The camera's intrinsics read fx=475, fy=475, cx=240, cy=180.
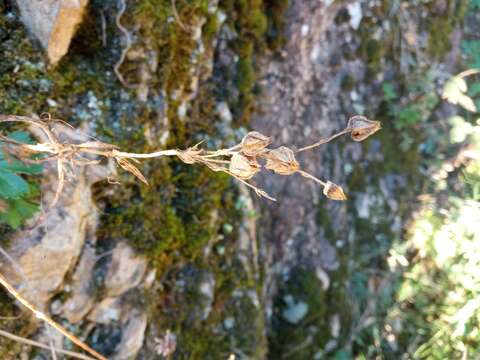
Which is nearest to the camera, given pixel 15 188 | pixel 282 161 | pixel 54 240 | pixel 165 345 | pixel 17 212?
pixel 282 161

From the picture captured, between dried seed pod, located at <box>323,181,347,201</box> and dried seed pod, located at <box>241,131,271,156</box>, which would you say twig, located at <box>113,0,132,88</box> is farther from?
dried seed pod, located at <box>323,181,347,201</box>

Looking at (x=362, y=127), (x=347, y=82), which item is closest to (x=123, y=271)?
(x=362, y=127)

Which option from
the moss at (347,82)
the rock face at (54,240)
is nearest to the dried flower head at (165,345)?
the rock face at (54,240)

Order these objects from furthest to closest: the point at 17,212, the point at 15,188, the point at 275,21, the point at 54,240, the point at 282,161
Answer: the point at 275,21 → the point at 54,240 → the point at 17,212 → the point at 15,188 → the point at 282,161

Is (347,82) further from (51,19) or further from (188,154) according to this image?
(188,154)

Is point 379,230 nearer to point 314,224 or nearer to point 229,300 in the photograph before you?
point 314,224

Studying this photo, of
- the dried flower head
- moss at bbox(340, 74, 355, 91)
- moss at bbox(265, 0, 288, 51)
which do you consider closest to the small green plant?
the dried flower head
